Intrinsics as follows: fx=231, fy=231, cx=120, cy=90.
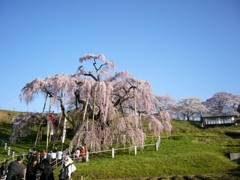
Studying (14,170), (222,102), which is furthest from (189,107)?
(14,170)

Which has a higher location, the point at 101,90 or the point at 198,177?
the point at 101,90

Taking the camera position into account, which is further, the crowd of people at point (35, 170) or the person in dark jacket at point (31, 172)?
the person in dark jacket at point (31, 172)

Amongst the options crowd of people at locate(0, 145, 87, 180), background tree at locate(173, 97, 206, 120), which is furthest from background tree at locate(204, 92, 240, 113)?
crowd of people at locate(0, 145, 87, 180)

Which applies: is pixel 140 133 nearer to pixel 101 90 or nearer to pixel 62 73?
pixel 101 90

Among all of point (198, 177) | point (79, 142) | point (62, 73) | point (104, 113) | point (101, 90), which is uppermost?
point (62, 73)

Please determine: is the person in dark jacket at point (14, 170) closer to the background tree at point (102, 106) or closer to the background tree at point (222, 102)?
the background tree at point (102, 106)

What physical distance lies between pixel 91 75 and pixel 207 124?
3771cm

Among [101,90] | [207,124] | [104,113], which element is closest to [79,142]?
[104,113]

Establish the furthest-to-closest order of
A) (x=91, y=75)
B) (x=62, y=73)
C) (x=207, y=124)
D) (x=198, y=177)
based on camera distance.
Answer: (x=207, y=124) < (x=91, y=75) < (x=62, y=73) < (x=198, y=177)

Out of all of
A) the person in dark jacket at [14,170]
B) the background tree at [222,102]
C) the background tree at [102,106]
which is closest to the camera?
the person in dark jacket at [14,170]


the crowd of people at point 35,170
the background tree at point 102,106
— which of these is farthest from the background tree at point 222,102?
the crowd of people at point 35,170

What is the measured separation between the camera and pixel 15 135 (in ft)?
79.0

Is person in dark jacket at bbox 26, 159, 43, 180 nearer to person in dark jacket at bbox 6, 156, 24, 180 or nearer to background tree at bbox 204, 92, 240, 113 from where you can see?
person in dark jacket at bbox 6, 156, 24, 180

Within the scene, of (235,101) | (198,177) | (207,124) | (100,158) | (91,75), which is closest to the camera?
(198,177)
